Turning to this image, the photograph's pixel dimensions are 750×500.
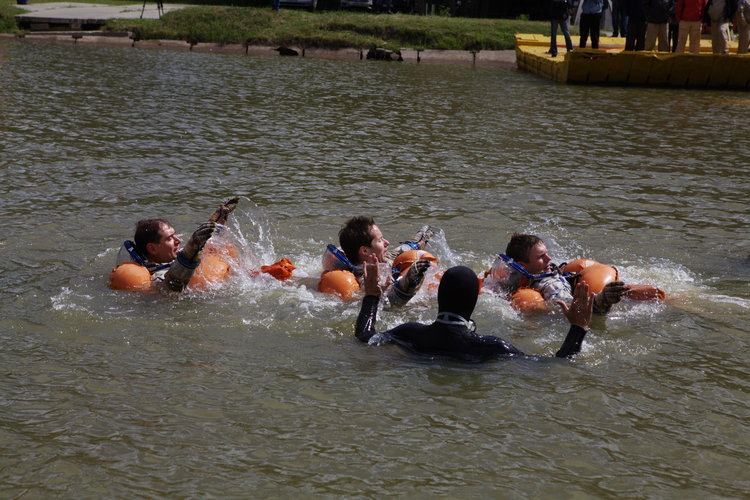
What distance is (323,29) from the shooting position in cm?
2959

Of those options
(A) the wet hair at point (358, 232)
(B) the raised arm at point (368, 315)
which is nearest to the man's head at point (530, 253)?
(A) the wet hair at point (358, 232)

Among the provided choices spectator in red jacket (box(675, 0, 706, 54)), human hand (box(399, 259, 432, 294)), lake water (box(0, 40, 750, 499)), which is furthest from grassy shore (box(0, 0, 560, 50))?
human hand (box(399, 259, 432, 294))

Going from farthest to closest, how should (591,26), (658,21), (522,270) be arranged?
(591,26), (658,21), (522,270)

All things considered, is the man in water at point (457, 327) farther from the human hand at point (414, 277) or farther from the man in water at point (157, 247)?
the man in water at point (157, 247)

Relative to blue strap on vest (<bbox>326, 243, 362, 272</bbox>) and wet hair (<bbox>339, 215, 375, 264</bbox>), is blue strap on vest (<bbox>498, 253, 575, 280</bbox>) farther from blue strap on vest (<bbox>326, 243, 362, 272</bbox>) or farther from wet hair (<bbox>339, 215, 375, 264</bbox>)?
blue strap on vest (<bbox>326, 243, 362, 272</bbox>)

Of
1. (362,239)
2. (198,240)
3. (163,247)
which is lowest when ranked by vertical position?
(163,247)

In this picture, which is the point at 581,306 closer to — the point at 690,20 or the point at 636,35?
the point at 690,20

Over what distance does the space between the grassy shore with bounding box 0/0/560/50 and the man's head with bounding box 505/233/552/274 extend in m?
21.5

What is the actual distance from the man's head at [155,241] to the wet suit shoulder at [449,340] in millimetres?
2305

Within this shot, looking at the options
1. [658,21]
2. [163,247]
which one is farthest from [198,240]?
[658,21]

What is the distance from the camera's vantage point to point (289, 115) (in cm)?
1691

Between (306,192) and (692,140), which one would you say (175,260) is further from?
(692,140)

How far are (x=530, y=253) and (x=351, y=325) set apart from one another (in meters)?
1.69

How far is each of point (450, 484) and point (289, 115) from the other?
12929 millimetres
